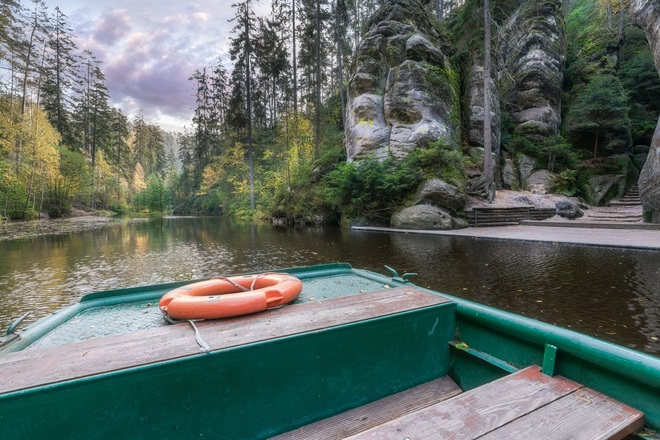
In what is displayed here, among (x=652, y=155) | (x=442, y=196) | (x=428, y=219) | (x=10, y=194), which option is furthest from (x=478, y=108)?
(x=10, y=194)

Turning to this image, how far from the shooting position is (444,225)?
1258 cm

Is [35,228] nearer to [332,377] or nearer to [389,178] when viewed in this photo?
[389,178]

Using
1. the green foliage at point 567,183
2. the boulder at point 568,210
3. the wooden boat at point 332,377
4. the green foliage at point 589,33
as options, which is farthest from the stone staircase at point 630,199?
the wooden boat at point 332,377

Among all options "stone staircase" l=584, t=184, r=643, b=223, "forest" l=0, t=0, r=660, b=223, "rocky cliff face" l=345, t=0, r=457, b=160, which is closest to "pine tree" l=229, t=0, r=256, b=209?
"forest" l=0, t=0, r=660, b=223

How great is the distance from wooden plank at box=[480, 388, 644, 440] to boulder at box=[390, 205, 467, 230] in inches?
466

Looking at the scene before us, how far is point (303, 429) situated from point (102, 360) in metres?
1.05

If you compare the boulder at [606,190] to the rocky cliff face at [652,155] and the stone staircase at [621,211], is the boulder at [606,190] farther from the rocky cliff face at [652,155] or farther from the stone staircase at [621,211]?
the rocky cliff face at [652,155]

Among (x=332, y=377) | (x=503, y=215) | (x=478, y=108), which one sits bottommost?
(x=332, y=377)

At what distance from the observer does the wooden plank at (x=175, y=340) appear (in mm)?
1188

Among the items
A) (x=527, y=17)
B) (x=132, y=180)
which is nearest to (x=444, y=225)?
(x=527, y=17)

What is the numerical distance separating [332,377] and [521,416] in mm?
911

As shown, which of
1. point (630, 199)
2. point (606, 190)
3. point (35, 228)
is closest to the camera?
point (630, 199)

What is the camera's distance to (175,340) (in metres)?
1.46

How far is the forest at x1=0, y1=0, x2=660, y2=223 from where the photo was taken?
16312 millimetres
